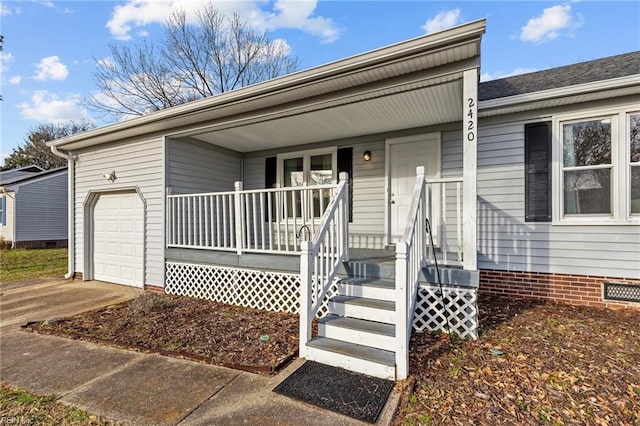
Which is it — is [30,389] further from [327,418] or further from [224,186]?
[224,186]

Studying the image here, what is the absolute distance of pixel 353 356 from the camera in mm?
2891

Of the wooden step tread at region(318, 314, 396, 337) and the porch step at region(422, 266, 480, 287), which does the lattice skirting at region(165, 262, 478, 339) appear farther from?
the wooden step tread at region(318, 314, 396, 337)

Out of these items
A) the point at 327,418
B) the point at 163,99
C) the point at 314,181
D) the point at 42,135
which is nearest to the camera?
the point at 327,418

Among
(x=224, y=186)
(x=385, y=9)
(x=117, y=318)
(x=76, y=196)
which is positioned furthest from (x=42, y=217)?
(x=385, y=9)

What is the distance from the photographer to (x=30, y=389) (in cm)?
275

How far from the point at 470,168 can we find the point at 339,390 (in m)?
2.69

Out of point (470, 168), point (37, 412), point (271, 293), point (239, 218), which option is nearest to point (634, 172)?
point (470, 168)

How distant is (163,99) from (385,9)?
1188cm

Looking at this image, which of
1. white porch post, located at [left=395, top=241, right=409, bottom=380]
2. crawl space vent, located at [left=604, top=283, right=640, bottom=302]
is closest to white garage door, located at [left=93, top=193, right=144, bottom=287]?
white porch post, located at [left=395, top=241, right=409, bottom=380]

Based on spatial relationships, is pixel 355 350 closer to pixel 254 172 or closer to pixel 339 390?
pixel 339 390

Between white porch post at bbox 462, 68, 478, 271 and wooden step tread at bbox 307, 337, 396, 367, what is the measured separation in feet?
4.82

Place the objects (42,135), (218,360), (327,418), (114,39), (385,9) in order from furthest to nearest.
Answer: (42,135)
(114,39)
(385,9)
(218,360)
(327,418)

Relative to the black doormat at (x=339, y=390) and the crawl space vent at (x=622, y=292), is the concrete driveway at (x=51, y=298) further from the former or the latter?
the crawl space vent at (x=622, y=292)

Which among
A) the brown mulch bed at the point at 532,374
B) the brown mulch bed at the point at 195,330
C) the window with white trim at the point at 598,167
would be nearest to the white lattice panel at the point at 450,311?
the brown mulch bed at the point at 532,374
